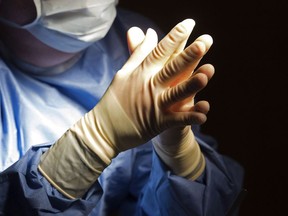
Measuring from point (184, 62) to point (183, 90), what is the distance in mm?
53

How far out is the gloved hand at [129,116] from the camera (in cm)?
86

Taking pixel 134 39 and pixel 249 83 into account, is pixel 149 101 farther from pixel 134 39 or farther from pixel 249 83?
pixel 249 83

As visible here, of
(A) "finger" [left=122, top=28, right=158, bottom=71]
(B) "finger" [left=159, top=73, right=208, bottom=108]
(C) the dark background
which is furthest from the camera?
(C) the dark background

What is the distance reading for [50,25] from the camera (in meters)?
0.98

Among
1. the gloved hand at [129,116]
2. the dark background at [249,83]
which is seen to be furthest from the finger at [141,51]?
the dark background at [249,83]

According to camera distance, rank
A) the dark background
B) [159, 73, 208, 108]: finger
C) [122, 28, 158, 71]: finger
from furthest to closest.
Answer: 1. the dark background
2. [122, 28, 158, 71]: finger
3. [159, 73, 208, 108]: finger

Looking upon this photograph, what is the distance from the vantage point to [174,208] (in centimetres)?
102

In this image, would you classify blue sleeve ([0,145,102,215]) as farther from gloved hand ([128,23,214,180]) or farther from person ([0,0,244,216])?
gloved hand ([128,23,214,180])

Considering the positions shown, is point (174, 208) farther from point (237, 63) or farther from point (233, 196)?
point (237, 63)

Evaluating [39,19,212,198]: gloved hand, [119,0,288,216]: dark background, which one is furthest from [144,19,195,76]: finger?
[119,0,288,216]: dark background

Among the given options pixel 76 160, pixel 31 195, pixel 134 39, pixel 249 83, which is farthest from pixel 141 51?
pixel 249 83

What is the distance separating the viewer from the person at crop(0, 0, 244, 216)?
0.88 m

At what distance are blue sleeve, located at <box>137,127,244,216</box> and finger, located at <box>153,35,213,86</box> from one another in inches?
10.4

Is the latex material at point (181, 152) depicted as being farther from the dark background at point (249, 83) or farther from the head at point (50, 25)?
the dark background at point (249, 83)
